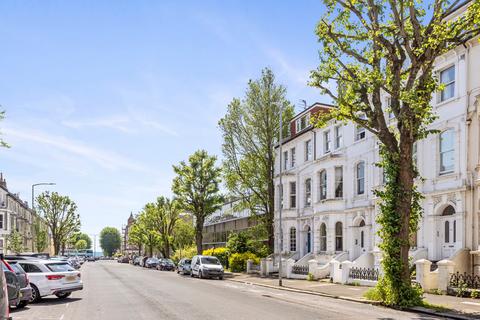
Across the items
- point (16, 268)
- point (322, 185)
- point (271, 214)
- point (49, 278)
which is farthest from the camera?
point (271, 214)

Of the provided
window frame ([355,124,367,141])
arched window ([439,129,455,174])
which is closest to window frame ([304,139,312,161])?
window frame ([355,124,367,141])

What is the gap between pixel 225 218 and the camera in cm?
6812

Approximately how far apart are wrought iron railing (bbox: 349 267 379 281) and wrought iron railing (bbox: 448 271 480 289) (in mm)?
4793

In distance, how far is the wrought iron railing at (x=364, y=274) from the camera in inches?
1026

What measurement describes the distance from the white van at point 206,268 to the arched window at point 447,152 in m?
18.5

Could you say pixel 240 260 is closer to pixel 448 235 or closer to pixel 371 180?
pixel 371 180

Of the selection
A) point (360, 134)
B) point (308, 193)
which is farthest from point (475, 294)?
point (308, 193)

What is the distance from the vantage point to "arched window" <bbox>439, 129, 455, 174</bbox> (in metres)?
25.0

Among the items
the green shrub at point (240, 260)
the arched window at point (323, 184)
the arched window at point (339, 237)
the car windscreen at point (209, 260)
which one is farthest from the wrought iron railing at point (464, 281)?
the green shrub at point (240, 260)

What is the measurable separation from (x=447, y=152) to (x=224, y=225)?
45.8 metres

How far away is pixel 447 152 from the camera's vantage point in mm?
25312

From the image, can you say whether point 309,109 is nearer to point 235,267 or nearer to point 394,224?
point 235,267

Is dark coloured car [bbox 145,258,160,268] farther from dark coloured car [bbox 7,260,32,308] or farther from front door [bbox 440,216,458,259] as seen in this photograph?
dark coloured car [bbox 7,260,32,308]

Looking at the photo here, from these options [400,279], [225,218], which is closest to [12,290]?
[400,279]
